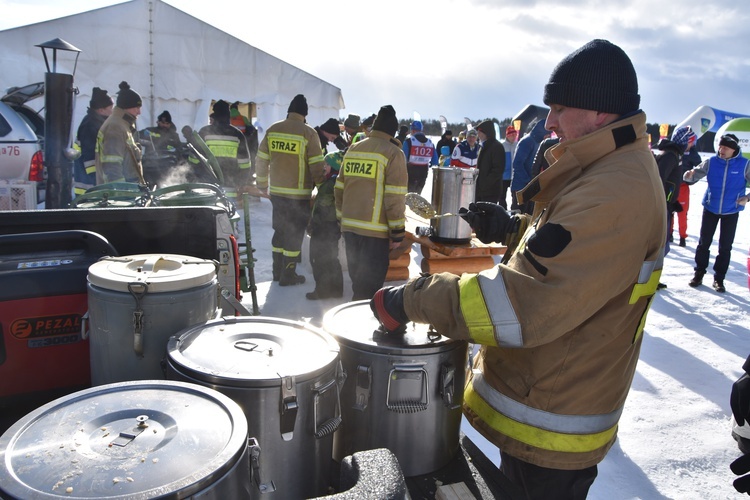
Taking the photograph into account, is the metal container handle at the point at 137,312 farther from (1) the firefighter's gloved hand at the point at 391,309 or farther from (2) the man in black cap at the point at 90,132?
(2) the man in black cap at the point at 90,132

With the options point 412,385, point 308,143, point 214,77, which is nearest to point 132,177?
point 308,143

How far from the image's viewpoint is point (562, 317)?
1.40 metres

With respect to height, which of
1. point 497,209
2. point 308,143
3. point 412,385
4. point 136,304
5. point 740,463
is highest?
point 308,143

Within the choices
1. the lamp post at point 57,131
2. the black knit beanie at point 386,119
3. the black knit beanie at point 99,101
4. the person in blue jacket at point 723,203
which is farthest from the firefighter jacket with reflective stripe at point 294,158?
the person in blue jacket at point 723,203

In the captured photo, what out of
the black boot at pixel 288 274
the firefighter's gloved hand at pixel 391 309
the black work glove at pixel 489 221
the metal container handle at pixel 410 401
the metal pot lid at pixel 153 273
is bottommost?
the black boot at pixel 288 274

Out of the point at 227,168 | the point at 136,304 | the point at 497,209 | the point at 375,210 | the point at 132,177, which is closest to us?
the point at 136,304

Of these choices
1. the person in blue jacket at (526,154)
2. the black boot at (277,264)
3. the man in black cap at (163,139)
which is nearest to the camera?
the black boot at (277,264)

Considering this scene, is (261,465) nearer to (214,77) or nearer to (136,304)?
(136,304)

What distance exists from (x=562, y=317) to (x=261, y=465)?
92cm

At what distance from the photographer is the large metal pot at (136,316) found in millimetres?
1562

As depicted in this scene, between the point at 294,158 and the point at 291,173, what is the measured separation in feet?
0.57

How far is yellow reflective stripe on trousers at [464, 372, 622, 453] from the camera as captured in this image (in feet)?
5.35

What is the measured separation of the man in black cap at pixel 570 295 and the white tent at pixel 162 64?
1353 cm

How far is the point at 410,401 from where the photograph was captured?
5.36 ft
